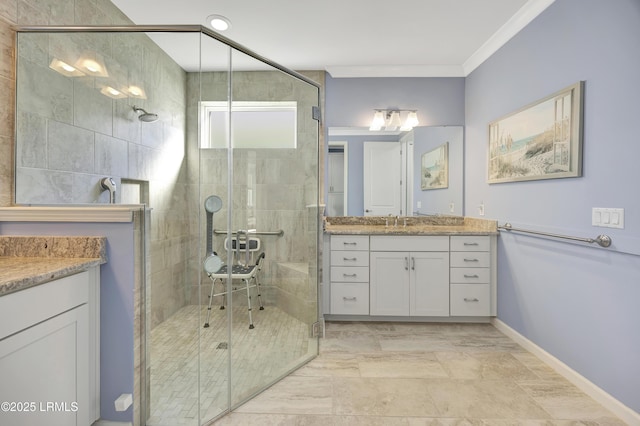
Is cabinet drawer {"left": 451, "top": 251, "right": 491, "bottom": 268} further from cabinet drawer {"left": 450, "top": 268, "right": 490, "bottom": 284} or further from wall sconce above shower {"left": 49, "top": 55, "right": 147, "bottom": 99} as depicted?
wall sconce above shower {"left": 49, "top": 55, "right": 147, "bottom": 99}

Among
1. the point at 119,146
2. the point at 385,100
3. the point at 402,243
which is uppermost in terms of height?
the point at 385,100

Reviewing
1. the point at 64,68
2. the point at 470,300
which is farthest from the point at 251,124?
Result: the point at 470,300

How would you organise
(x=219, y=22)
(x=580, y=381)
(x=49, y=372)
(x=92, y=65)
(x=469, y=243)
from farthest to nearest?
(x=469, y=243)
(x=219, y=22)
(x=580, y=381)
(x=92, y=65)
(x=49, y=372)

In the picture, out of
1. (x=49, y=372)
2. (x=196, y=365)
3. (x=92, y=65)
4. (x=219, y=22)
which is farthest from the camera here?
(x=219, y=22)

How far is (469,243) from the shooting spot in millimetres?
2871

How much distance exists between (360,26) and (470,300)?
2439 mm

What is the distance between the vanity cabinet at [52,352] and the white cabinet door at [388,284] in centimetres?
206

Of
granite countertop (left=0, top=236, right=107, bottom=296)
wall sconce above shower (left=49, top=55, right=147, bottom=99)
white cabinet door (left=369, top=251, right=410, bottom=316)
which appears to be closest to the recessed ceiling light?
wall sconce above shower (left=49, top=55, right=147, bottom=99)

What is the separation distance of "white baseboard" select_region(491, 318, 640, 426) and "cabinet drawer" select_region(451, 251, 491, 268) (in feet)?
1.75

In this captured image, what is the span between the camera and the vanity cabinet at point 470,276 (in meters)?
2.86

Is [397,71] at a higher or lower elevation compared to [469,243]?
higher

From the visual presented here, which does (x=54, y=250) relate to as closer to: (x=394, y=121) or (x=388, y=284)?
(x=388, y=284)

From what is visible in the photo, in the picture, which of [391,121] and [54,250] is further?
[391,121]

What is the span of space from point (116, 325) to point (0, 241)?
0.63 meters
